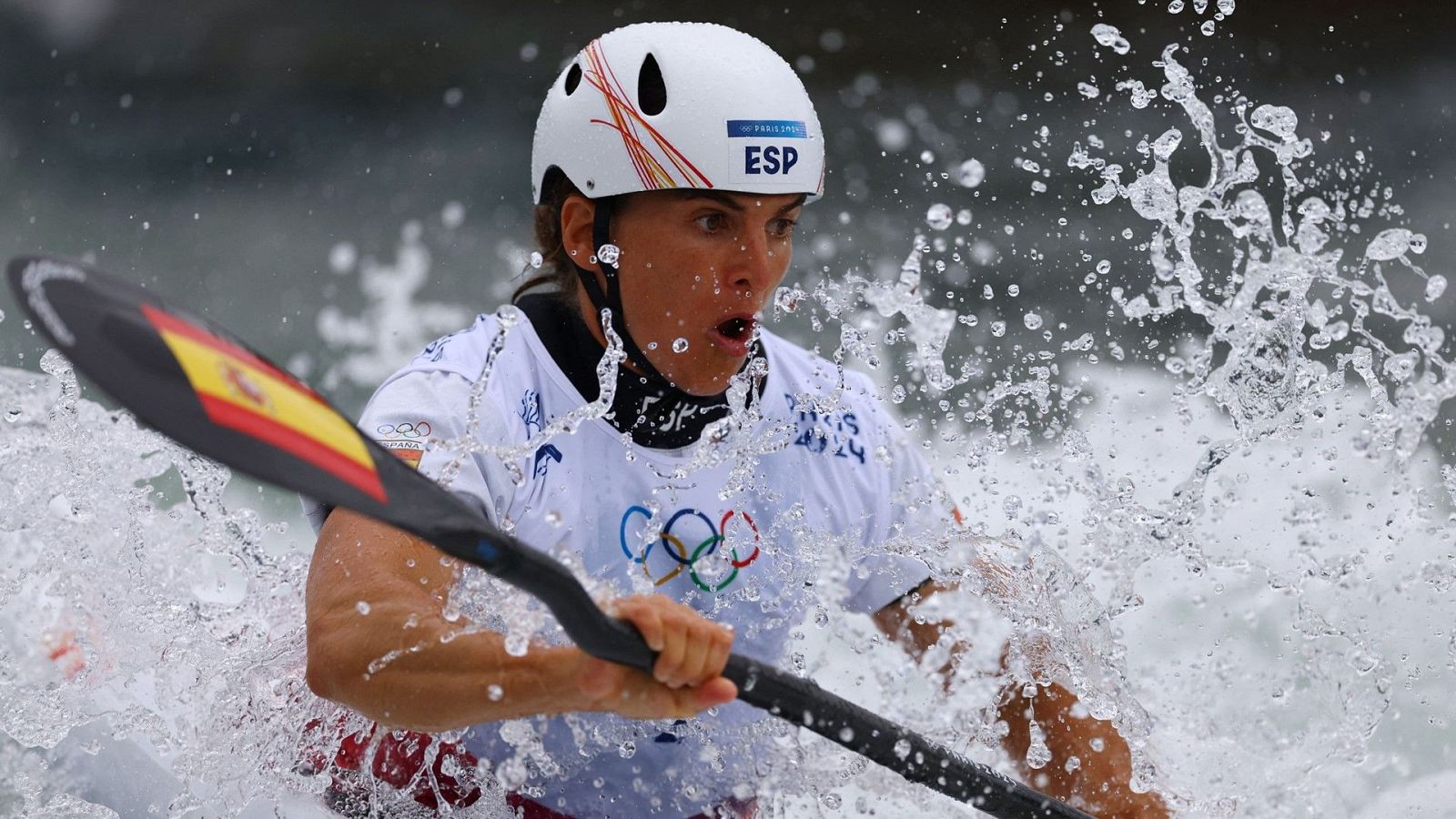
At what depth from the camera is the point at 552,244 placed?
2.24m

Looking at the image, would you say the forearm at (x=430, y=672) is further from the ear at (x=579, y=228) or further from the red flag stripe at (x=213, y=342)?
the ear at (x=579, y=228)

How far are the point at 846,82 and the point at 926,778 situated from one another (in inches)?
191

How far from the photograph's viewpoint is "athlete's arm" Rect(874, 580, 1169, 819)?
2041mm

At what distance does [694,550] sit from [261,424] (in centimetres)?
78

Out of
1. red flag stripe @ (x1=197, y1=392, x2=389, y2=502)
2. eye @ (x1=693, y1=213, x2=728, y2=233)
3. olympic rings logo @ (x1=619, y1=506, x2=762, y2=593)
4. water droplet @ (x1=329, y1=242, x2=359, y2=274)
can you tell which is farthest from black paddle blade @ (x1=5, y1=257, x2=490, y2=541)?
water droplet @ (x1=329, y1=242, x2=359, y2=274)

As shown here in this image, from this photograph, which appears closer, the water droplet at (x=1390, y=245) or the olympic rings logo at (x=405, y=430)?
the olympic rings logo at (x=405, y=430)

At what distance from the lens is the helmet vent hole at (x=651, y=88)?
80.4 inches

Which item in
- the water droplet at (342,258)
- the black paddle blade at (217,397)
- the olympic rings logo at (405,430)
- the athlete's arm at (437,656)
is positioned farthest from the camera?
the water droplet at (342,258)

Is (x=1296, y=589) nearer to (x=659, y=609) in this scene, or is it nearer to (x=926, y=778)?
(x=926, y=778)

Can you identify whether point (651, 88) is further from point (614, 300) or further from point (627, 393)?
point (627, 393)

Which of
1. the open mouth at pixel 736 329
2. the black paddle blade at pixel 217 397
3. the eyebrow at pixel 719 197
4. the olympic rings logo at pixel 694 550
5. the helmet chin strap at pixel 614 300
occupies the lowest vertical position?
the olympic rings logo at pixel 694 550

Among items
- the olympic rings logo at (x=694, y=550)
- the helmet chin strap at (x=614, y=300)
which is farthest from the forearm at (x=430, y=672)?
the helmet chin strap at (x=614, y=300)

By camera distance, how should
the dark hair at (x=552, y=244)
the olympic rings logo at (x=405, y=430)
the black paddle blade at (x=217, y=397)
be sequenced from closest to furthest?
the black paddle blade at (x=217, y=397), the olympic rings logo at (x=405, y=430), the dark hair at (x=552, y=244)

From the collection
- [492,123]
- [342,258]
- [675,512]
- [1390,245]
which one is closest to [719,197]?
[675,512]
